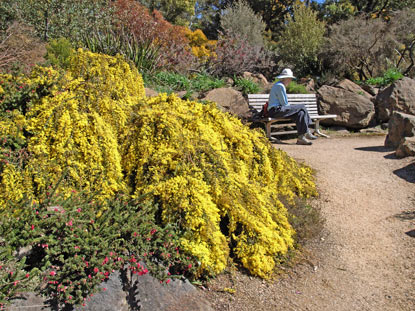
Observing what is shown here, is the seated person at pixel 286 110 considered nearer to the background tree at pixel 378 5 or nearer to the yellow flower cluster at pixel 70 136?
the yellow flower cluster at pixel 70 136

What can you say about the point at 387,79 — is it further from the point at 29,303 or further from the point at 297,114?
the point at 29,303

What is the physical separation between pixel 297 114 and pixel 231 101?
159 centimetres

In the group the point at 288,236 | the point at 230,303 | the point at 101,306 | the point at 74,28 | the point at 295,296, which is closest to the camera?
the point at 101,306

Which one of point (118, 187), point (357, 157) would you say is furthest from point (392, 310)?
point (357, 157)

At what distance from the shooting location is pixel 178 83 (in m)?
9.52

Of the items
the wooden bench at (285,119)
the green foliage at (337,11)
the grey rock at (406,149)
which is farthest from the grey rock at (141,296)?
the green foliage at (337,11)

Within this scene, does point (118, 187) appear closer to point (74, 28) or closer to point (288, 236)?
point (288, 236)

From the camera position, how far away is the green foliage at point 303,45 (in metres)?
14.4

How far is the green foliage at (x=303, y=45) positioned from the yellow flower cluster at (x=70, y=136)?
1153cm

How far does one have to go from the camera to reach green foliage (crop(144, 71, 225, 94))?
893 cm

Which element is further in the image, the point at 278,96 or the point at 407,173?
the point at 278,96

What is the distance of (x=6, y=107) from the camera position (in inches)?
141

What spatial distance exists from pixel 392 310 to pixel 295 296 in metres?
0.80

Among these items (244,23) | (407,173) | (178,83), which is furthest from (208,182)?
(244,23)
